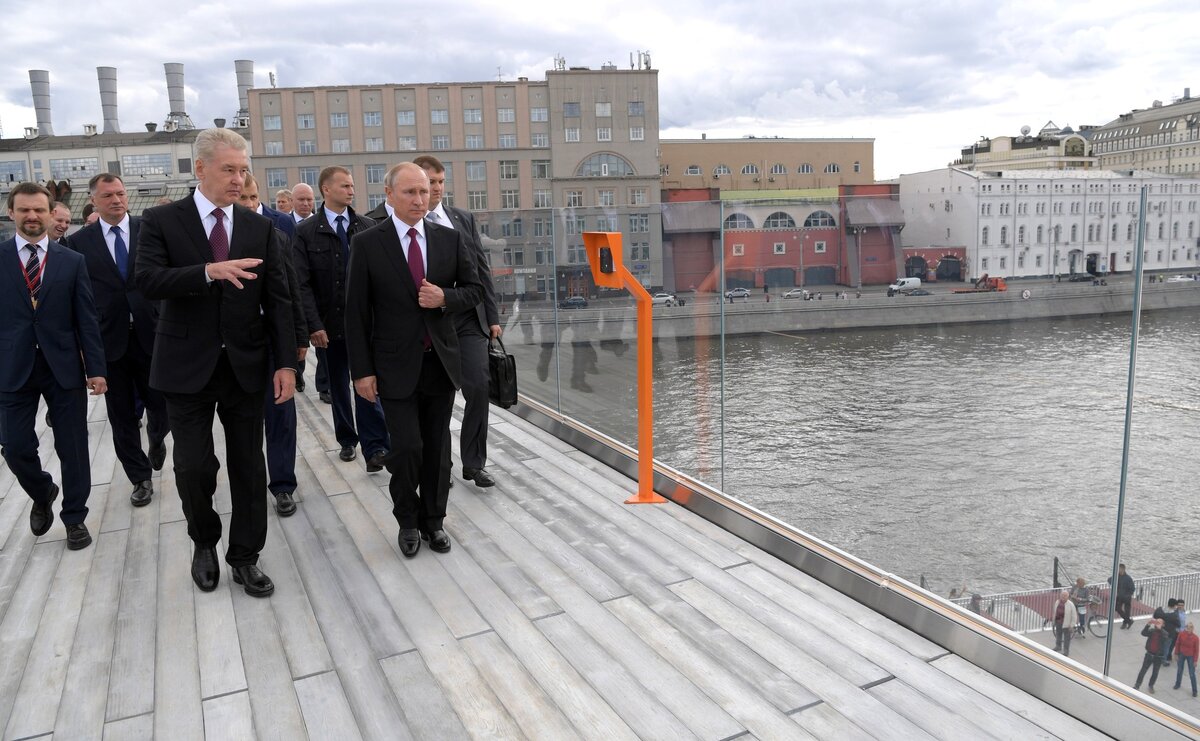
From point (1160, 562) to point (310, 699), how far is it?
2412 millimetres

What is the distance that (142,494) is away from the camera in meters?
4.26

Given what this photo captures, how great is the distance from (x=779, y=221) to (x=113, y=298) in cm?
338

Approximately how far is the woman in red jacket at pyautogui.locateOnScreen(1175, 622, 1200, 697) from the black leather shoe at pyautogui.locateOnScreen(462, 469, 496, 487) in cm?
323

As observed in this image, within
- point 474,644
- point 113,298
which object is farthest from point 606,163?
point 474,644

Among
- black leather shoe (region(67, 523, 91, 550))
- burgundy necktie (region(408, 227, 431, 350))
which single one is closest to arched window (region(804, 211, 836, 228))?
burgundy necktie (region(408, 227, 431, 350))

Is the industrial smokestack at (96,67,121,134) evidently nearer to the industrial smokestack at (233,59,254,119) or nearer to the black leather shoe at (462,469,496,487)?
the industrial smokestack at (233,59,254,119)

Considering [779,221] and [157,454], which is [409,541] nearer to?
[779,221]

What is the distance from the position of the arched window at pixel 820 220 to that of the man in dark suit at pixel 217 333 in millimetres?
2121

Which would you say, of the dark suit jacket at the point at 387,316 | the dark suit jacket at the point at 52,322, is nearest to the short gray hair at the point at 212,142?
the dark suit jacket at the point at 387,316

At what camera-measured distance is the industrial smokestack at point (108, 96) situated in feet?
235

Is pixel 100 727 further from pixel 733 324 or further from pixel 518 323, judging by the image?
pixel 518 323

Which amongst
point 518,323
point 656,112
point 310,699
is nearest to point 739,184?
point 656,112

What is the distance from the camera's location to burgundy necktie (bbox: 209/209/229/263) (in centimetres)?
299

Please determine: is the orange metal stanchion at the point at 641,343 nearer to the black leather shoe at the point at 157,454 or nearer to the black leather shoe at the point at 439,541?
the black leather shoe at the point at 439,541
